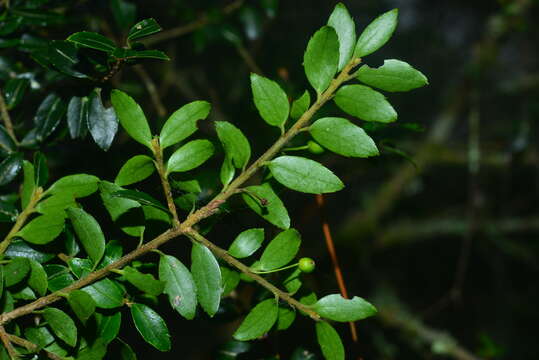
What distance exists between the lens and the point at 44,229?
0.47m

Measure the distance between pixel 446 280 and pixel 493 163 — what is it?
117 centimetres

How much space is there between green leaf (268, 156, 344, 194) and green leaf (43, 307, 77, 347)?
0.75 ft

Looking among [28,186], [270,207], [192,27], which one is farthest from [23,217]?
[192,27]

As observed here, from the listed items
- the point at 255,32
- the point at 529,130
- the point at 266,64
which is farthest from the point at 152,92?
the point at 529,130

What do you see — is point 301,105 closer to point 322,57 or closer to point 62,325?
point 322,57

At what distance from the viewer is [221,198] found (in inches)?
16.6

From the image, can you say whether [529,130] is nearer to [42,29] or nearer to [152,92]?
[152,92]

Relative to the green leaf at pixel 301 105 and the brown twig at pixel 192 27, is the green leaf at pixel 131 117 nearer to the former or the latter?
the green leaf at pixel 301 105

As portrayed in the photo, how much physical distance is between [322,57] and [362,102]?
2.2 inches

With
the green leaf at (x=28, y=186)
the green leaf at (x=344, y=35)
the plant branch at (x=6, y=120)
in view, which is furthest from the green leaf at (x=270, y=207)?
the plant branch at (x=6, y=120)

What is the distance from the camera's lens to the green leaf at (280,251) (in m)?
0.46

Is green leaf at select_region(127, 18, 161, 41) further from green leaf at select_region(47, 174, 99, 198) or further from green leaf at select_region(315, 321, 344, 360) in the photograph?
green leaf at select_region(315, 321, 344, 360)

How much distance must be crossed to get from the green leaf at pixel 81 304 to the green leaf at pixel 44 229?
0.10 m

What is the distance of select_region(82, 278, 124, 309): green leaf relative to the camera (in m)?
0.44
